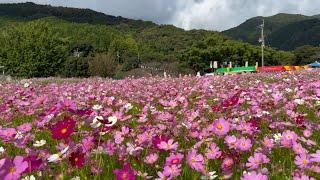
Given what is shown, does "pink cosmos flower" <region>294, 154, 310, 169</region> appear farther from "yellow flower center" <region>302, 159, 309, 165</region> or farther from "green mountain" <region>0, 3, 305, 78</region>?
"green mountain" <region>0, 3, 305, 78</region>

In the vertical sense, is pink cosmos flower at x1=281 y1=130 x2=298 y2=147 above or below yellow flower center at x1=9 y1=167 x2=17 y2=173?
below

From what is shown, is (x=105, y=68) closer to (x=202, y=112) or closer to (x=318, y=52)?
(x=318, y=52)

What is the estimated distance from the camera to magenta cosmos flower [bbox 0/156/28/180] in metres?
1.68

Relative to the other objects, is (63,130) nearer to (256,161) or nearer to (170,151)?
(256,161)

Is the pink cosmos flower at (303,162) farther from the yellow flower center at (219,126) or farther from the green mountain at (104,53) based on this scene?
the green mountain at (104,53)

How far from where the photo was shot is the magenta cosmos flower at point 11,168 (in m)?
1.68

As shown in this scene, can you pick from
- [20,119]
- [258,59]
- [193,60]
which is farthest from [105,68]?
[20,119]

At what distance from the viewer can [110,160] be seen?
10.9 ft

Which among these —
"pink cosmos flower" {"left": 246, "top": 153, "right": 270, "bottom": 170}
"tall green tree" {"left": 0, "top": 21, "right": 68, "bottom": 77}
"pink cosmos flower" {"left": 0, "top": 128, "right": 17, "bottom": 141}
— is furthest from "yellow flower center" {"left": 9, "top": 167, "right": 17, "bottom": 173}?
"tall green tree" {"left": 0, "top": 21, "right": 68, "bottom": 77}

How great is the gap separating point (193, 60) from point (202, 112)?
92.2 m

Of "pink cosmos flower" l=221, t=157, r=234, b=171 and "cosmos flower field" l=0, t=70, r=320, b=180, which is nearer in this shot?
"cosmos flower field" l=0, t=70, r=320, b=180

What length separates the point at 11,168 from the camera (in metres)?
1.76

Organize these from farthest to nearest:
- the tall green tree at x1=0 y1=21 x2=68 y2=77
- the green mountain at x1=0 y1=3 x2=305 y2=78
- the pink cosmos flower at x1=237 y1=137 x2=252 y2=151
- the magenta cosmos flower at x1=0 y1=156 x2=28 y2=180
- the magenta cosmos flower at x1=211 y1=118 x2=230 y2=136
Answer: the green mountain at x1=0 y1=3 x2=305 y2=78, the tall green tree at x1=0 y1=21 x2=68 y2=77, the magenta cosmos flower at x1=211 y1=118 x2=230 y2=136, the pink cosmos flower at x1=237 y1=137 x2=252 y2=151, the magenta cosmos flower at x1=0 y1=156 x2=28 y2=180

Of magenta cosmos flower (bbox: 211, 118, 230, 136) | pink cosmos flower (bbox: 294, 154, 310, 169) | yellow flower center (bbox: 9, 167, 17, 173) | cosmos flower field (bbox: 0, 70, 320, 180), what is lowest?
cosmos flower field (bbox: 0, 70, 320, 180)
